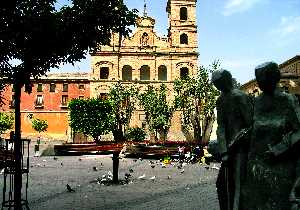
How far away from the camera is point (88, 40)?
31.9 ft

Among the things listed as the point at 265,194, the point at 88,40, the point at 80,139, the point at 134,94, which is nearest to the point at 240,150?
the point at 265,194

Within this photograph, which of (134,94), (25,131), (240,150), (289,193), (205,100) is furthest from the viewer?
(25,131)

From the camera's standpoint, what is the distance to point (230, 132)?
451cm

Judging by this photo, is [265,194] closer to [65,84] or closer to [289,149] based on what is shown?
[289,149]

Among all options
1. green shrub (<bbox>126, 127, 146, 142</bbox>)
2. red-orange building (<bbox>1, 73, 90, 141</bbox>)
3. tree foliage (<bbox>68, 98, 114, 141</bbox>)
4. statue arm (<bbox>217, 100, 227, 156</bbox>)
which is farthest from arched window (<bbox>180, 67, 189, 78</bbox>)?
statue arm (<bbox>217, 100, 227, 156</bbox>)

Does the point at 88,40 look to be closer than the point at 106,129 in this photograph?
Yes

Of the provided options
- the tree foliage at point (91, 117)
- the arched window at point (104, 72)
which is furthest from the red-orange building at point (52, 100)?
the tree foliage at point (91, 117)

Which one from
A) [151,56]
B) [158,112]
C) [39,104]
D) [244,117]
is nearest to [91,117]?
[158,112]

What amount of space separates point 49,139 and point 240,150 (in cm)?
4874

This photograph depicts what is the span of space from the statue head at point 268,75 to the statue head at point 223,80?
805mm

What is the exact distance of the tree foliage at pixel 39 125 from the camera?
5005 centimetres

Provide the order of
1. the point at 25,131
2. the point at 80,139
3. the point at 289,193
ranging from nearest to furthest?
the point at 289,193, the point at 80,139, the point at 25,131

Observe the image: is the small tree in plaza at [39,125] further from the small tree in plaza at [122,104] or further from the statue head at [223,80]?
the statue head at [223,80]

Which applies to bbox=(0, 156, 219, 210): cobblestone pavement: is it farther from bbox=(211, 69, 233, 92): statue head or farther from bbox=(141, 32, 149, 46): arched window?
bbox=(141, 32, 149, 46): arched window
